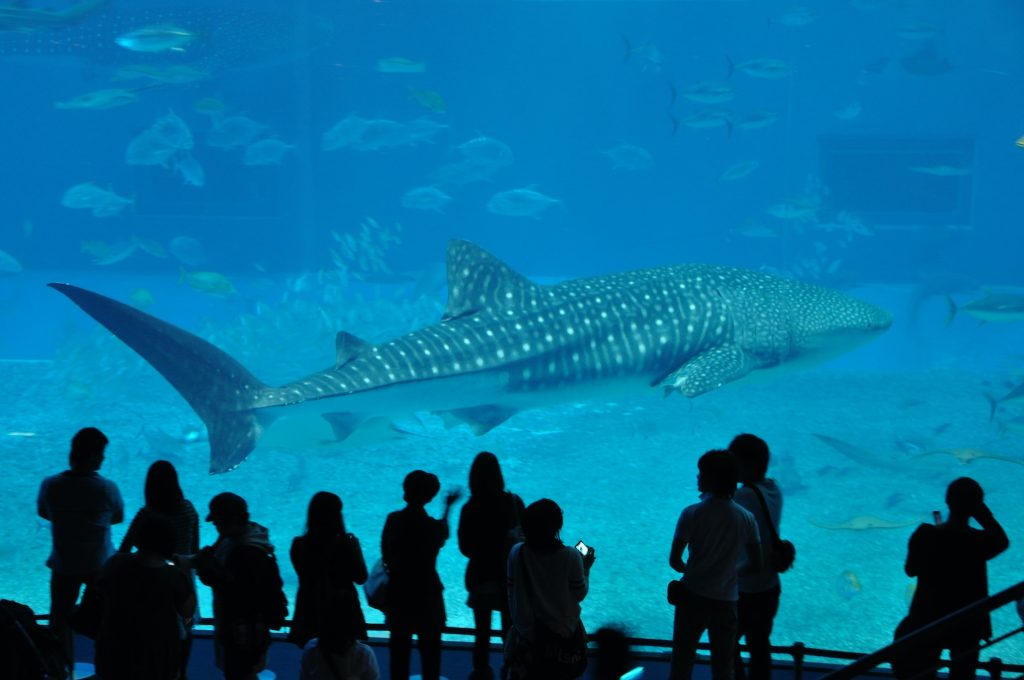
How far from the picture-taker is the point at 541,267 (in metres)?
29.8

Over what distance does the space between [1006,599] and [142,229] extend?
27076mm

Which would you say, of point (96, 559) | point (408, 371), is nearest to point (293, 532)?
point (408, 371)

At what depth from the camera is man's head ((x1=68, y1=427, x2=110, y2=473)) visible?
3.19 metres

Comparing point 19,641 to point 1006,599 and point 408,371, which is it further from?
point 408,371

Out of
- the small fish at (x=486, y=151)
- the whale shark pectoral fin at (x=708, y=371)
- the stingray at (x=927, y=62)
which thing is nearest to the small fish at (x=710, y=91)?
the small fish at (x=486, y=151)

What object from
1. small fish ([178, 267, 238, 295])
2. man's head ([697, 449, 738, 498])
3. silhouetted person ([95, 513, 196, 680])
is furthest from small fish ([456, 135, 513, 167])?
silhouetted person ([95, 513, 196, 680])

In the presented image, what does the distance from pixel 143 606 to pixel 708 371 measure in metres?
4.96

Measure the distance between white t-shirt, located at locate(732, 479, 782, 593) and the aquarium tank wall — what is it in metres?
2.68

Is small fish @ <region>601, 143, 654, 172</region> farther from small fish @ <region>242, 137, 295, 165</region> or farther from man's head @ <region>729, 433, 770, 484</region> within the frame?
man's head @ <region>729, 433, 770, 484</region>

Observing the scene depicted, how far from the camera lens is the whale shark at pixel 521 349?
5.51 meters

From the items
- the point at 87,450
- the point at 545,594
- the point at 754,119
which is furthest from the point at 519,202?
the point at 545,594

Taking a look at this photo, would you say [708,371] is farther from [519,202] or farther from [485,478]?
[519,202]

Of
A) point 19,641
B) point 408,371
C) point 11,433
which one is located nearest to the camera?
point 19,641

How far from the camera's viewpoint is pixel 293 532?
829cm
